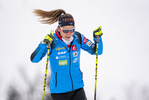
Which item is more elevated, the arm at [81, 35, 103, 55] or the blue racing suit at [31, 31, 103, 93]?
the arm at [81, 35, 103, 55]

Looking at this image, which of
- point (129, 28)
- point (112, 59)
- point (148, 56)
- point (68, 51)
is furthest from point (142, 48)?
point (68, 51)

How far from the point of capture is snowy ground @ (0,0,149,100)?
14492 mm

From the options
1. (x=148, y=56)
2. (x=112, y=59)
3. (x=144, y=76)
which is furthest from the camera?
(x=112, y=59)

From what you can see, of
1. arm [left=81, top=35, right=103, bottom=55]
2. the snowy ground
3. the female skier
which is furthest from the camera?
the snowy ground

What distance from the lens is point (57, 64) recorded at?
10.2 ft

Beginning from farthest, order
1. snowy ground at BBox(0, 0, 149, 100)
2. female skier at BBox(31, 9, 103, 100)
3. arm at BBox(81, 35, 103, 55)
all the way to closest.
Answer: snowy ground at BBox(0, 0, 149, 100), arm at BBox(81, 35, 103, 55), female skier at BBox(31, 9, 103, 100)

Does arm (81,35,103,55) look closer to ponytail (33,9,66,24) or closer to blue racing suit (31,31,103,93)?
blue racing suit (31,31,103,93)

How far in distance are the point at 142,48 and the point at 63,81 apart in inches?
491

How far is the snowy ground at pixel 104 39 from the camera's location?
14.5 metres

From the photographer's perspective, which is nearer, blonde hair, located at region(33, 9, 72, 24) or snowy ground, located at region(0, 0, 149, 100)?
blonde hair, located at region(33, 9, 72, 24)

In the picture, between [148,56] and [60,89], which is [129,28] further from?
[60,89]

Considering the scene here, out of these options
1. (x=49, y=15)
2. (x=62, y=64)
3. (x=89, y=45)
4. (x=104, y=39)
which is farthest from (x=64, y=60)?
(x=104, y=39)

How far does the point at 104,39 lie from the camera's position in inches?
610

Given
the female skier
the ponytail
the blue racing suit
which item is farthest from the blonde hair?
the blue racing suit
